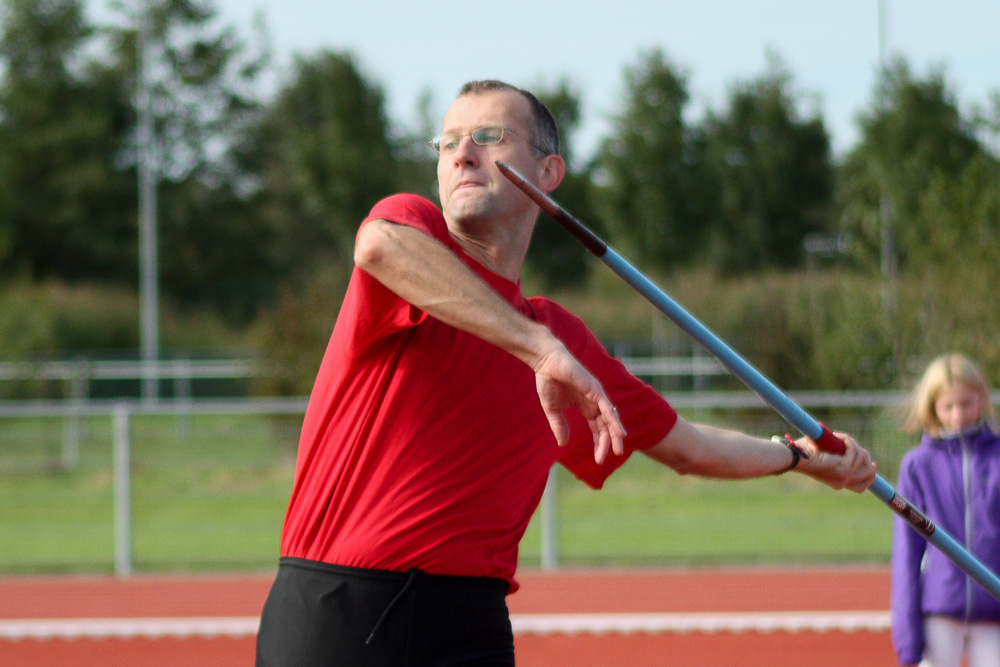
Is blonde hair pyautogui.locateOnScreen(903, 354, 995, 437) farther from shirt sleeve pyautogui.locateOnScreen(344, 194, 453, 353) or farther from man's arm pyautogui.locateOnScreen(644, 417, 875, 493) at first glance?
shirt sleeve pyautogui.locateOnScreen(344, 194, 453, 353)

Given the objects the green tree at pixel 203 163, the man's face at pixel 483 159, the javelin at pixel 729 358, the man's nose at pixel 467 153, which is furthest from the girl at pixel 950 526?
the green tree at pixel 203 163

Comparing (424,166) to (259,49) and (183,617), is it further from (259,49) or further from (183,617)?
(183,617)

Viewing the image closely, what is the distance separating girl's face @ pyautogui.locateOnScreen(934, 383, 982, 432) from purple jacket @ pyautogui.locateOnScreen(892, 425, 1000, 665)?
0.05 meters

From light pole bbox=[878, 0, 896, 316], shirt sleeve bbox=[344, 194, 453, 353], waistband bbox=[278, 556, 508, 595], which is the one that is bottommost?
waistband bbox=[278, 556, 508, 595]

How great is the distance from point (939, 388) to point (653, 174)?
94.3 ft

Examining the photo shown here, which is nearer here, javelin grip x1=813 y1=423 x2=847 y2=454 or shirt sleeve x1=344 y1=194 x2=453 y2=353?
shirt sleeve x1=344 y1=194 x2=453 y2=353

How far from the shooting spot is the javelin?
2434 mm

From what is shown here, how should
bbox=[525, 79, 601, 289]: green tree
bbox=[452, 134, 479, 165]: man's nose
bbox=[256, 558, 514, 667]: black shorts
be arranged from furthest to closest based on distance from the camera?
1. bbox=[525, 79, 601, 289]: green tree
2. bbox=[452, 134, 479, 165]: man's nose
3. bbox=[256, 558, 514, 667]: black shorts

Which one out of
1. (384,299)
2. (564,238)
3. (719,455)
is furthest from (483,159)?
(564,238)

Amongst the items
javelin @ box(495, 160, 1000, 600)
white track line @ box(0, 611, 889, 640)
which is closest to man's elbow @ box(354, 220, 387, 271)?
javelin @ box(495, 160, 1000, 600)

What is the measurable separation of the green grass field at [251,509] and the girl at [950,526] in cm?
586

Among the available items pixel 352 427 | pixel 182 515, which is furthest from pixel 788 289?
pixel 352 427

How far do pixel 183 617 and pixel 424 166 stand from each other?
110 feet

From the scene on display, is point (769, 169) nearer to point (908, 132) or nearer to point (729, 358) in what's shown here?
point (908, 132)
